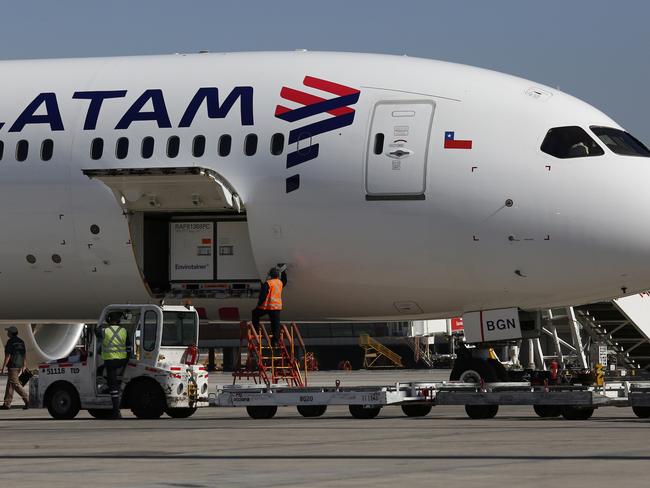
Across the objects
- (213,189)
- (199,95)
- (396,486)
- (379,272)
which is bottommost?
(396,486)

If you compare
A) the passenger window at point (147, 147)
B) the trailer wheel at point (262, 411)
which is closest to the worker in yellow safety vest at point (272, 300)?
the trailer wheel at point (262, 411)

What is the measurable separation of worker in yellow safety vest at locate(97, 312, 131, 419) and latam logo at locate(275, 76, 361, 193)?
380cm

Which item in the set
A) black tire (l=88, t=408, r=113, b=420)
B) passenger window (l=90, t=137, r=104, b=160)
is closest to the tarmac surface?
black tire (l=88, t=408, r=113, b=420)

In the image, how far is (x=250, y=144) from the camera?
908 inches

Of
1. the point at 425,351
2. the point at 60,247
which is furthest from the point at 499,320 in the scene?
the point at 425,351

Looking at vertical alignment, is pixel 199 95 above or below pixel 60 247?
above

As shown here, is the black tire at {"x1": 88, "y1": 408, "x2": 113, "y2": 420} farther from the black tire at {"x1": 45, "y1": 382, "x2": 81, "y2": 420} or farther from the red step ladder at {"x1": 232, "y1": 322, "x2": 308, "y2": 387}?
the red step ladder at {"x1": 232, "y1": 322, "x2": 308, "y2": 387}

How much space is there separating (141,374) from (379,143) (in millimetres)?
5671

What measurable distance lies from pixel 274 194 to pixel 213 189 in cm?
103

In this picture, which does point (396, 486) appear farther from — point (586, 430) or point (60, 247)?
point (60, 247)

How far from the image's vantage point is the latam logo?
22.8 m

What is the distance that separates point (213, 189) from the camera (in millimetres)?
22984

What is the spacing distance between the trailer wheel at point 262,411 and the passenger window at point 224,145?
4.31 meters

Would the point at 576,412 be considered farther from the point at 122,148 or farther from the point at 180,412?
the point at 122,148
